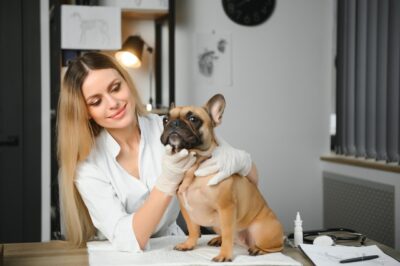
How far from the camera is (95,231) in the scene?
1644 mm

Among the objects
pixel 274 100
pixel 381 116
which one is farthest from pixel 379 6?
pixel 274 100

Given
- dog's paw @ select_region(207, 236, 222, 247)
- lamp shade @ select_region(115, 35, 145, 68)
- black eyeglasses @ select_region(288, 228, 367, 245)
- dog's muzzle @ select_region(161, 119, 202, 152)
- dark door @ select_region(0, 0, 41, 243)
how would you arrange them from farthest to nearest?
dark door @ select_region(0, 0, 41, 243), lamp shade @ select_region(115, 35, 145, 68), black eyeglasses @ select_region(288, 228, 367, 245), dog's paw @ select_region(207, 236, 222, 247), dog's muzzle @ select_region(161, 119, 202, 152)

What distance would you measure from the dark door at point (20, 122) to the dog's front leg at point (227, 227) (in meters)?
2.47

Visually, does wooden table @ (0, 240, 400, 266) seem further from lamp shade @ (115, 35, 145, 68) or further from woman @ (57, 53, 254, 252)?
lamp shade @ (115, 35, 145, 68)

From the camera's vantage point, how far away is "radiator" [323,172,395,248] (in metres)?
2.85

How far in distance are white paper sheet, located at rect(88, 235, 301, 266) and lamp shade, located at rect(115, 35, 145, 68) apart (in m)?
1.78

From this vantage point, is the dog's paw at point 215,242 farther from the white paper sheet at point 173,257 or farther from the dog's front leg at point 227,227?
the dog's front leg at point 227,227

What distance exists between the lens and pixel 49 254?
1346 millimetres

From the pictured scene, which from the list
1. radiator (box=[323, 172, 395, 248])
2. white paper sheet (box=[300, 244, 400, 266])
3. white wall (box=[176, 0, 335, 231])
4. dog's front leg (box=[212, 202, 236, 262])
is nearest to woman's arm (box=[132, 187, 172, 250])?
dog's front leg (box=[212, 202, 236, 262])

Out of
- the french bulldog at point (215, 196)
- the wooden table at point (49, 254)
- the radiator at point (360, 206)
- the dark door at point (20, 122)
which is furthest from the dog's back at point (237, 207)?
the dark door at point (20, 122)

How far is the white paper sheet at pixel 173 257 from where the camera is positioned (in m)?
1.19

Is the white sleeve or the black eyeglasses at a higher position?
the white sleeve

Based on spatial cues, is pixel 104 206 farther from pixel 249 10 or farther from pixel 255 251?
pixel 249 10

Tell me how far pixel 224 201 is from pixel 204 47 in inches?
95.1
